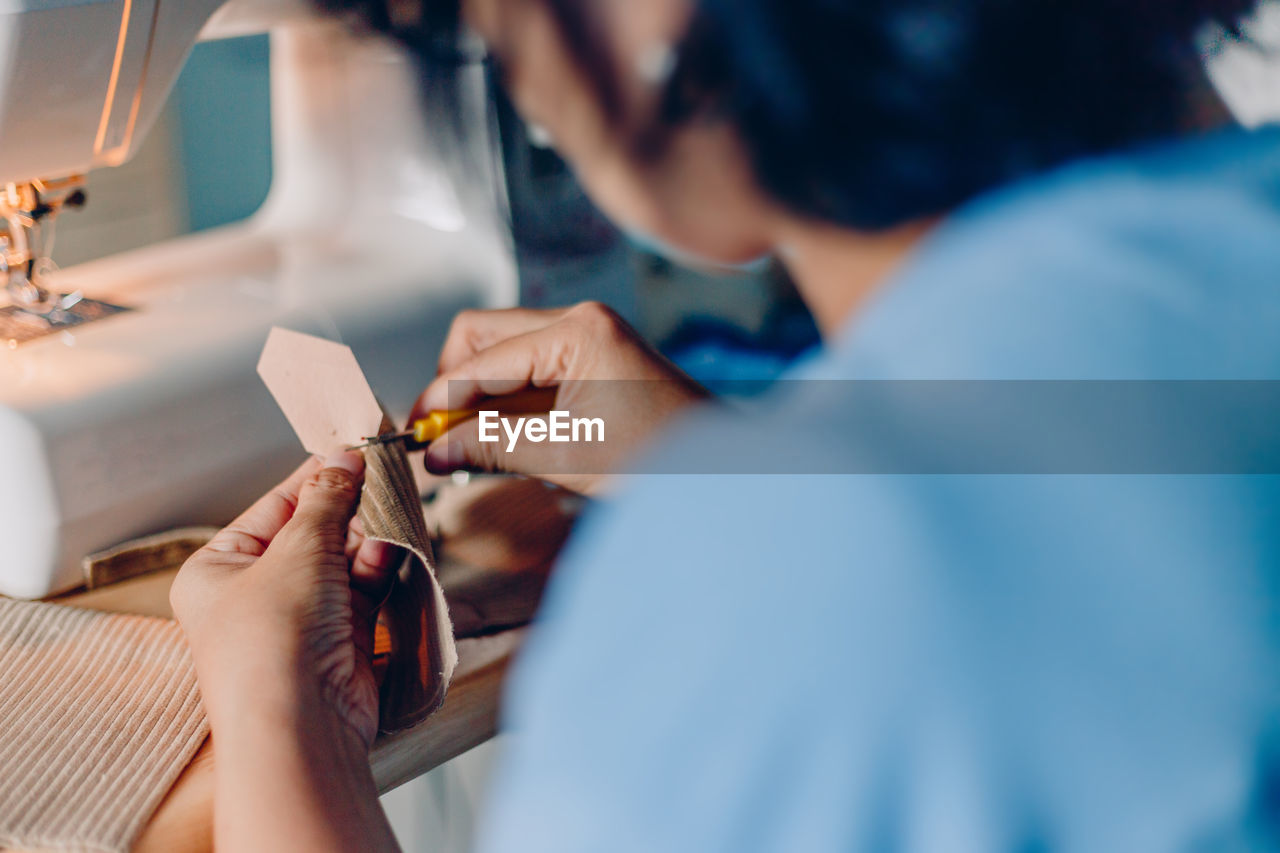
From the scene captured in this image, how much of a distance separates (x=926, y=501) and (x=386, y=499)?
0.36 m

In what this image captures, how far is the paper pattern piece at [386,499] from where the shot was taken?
0.47m

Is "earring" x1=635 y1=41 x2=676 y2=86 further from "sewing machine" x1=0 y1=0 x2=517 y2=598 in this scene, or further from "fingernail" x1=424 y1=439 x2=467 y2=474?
"fingernail" x1=424 y1=439 x2=467 y2=474

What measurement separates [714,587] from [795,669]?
0.02 metres

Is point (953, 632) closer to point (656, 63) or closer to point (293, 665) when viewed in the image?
point (656, 63)

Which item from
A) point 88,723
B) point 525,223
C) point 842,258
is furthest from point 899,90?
point 525,223

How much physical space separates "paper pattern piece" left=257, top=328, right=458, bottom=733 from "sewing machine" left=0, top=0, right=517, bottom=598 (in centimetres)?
6

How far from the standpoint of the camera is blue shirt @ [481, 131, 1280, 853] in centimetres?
18

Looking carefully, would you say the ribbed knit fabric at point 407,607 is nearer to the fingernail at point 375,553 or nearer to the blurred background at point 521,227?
the fingernail at point 375,553

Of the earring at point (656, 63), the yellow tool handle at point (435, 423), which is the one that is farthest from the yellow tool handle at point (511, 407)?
the earring at point (656, 63)

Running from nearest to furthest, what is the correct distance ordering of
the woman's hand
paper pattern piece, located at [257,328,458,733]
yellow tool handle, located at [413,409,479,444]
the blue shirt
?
1. the blue shirt
2. the woman's hand
3. paper pattern piece, located at [257,328,458,733]
4. yellow tool handle, located at [413,409,479,444]

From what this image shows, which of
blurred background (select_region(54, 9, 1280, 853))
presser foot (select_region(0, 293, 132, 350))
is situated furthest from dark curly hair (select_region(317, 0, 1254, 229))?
presser foot (select_region(0, 293, 132, 350))

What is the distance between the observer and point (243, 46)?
1438mm

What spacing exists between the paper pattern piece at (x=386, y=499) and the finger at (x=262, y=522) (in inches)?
1.0

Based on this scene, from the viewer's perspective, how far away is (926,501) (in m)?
0.19
